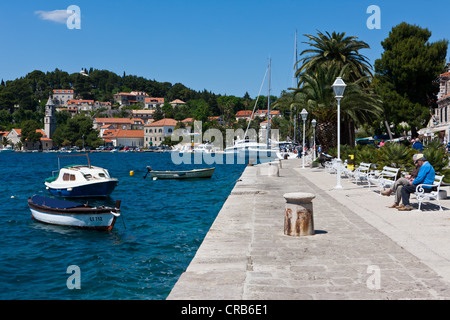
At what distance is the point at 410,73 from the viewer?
158 feet

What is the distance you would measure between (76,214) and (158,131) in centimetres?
15568

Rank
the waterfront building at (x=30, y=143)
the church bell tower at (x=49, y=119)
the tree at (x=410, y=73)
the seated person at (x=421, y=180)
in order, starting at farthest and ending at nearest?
1. the church bell tower at (x=49, y=119)
2. the waterfront building at (x=30, y=143)
3. the tree at (x=410, y=73)
4. the seated person at (x=421, y=180)

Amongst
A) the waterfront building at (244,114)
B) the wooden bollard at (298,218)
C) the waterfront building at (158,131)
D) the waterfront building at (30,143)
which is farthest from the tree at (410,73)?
the waterfront building at (30,143)

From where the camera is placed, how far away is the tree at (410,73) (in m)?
47.9

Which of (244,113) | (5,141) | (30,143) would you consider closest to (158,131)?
(244,113)

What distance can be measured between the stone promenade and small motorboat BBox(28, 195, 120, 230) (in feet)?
17.3

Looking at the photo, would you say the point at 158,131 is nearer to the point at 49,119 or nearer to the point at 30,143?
the point at 49,119

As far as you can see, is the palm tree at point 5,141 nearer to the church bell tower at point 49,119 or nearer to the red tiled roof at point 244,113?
the church bell tower at point 49,119

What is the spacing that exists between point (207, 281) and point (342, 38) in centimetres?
3824

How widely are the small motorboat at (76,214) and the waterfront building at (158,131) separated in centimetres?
15146

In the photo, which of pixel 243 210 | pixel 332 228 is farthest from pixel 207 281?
pixel 243 210

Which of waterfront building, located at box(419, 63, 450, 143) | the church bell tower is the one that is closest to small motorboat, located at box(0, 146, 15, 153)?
the church bell tower

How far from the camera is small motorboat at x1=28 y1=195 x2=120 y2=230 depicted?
15359mm

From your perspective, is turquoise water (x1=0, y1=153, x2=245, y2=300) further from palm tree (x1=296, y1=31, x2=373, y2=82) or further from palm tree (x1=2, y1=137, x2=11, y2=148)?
palm tree (x1=2, y1=137, x2=11, y2=148)
